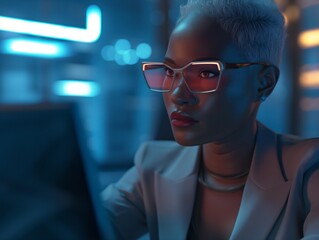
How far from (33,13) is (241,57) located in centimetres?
336

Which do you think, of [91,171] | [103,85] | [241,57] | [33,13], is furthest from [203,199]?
[103,85]

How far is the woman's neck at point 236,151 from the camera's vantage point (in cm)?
86

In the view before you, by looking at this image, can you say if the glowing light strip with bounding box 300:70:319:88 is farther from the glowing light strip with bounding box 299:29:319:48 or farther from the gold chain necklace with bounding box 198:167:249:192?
the gold chain necklace with bounding box 198:167:249:192

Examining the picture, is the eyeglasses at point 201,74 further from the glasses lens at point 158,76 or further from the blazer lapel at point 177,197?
the blazer lapel at point 177,197

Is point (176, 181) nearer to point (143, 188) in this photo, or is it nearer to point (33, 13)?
point (143, 188)

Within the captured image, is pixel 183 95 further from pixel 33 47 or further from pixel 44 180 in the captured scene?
pixel 33 47

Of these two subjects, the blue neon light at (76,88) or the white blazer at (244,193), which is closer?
the white blazer at (244,193)

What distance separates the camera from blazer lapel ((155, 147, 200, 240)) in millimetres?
866

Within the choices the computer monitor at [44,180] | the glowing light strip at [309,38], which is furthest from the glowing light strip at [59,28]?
the computer monitor at [44,180]

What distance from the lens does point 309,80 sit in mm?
3779

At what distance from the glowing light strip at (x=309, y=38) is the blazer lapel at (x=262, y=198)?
10.5 ft

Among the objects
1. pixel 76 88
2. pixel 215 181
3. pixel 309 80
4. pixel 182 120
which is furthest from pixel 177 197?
pixel 76 88

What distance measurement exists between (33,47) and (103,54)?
847 mm

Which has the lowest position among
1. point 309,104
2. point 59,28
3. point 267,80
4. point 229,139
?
point 309,104
